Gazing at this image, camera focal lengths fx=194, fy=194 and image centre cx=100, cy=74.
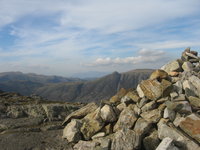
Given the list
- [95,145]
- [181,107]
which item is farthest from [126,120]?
[181,107]

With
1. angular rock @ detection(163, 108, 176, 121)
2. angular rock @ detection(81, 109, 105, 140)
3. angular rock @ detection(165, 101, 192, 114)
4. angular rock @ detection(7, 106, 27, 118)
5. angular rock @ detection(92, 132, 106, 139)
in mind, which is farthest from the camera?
angular rock @ detection(7, 106, 27, 118)

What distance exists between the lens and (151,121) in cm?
1576

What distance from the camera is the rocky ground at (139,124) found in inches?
548

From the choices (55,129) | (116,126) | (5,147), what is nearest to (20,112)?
(55,129)

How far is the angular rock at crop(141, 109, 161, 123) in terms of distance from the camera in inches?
622

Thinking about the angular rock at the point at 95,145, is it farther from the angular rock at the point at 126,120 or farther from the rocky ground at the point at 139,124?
the angular rock at the point at 126,120

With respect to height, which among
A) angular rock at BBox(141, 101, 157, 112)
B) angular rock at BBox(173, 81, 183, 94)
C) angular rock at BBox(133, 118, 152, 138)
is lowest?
angular rock at BBox(133, 118, 152, 138)

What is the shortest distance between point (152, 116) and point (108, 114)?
383 centimetres

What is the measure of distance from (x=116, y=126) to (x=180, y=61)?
11.2 m

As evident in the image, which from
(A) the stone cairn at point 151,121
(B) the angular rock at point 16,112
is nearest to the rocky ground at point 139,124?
(A) the stone cairn at point 151,121

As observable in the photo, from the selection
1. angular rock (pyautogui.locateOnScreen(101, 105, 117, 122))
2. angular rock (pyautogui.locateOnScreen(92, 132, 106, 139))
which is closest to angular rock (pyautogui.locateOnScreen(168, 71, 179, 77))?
angular rock (pyautogui.locateOnScreen(101, 105, 117, 122))

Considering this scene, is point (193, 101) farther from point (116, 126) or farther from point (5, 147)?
point (5, 147)

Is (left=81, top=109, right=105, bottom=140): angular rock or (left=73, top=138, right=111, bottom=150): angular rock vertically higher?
(left=81, top=109, right=105, bottom=140): angular rock

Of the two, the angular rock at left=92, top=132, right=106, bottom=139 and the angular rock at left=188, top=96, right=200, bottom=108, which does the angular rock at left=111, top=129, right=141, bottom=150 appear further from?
the angular rock at left=188, top=96, right=200, bottom=108
